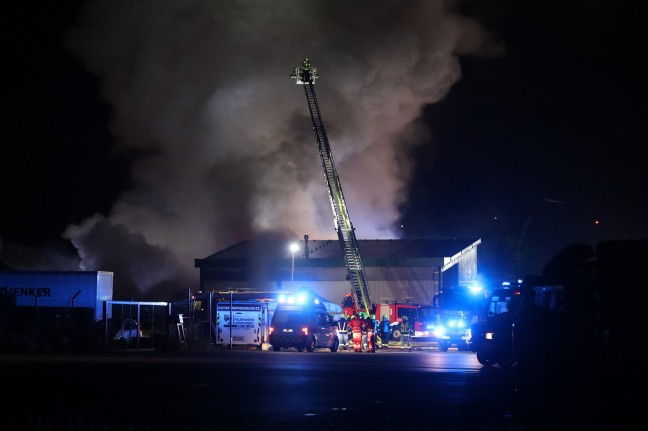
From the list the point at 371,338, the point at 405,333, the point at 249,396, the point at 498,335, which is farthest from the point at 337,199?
the point at 249,396

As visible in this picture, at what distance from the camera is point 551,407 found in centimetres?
1716

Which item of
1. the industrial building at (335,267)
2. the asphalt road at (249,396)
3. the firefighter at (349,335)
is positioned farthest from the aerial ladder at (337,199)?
the asphalt road at (249,396)

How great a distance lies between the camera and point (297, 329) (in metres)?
43.6

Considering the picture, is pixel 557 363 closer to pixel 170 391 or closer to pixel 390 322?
pixel 170 391

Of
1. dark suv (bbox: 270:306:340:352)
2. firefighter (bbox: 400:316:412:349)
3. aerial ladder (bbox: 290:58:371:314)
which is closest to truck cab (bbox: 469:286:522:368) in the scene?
dark suv (bbox: 270:306:340:352)

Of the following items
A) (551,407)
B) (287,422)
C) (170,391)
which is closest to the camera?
(287,422)

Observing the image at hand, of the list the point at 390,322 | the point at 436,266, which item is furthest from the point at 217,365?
the point at 436,266

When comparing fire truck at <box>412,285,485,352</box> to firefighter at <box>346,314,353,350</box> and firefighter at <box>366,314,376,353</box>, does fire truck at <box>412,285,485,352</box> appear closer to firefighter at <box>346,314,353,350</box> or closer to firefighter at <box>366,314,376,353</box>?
firefighter at <box>366,314,376,353</box>

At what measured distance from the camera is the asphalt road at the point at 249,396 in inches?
582

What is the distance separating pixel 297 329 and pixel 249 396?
24.6 m

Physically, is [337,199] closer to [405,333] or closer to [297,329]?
[405,333]

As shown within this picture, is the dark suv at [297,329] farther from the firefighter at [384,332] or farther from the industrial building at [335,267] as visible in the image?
the industrial building at [335,267]

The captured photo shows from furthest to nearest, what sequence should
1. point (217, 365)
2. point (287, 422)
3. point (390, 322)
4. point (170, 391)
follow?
point (390, 322)
point (217, 365)
point (170, 391)
point (287, 422)

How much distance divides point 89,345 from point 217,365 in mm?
10692
